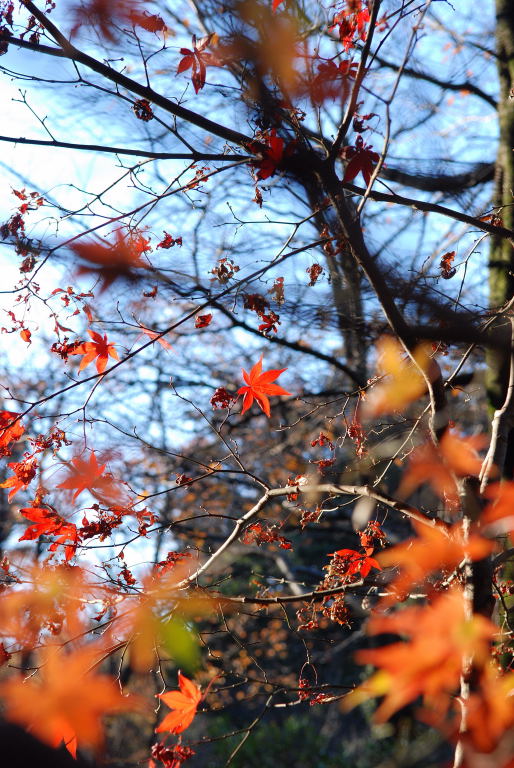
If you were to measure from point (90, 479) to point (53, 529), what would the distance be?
0.83 ft

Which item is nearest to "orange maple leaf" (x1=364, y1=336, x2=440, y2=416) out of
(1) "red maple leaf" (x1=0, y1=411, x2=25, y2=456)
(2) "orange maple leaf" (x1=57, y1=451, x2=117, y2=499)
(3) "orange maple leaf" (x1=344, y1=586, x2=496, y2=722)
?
(3) "orange maple leaf" (x1=344, y1=586, x2=496, y2=722)

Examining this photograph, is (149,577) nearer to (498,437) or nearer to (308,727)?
(498,437)

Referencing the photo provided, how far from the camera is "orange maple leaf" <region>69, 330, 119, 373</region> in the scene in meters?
2.50

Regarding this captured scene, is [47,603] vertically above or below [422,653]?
above

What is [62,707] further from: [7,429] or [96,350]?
[96,350]

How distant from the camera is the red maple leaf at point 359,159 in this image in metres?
2.25

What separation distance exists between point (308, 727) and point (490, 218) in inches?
329

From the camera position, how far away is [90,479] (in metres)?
2.48

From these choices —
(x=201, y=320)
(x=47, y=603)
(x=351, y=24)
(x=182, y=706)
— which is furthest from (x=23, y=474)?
(x=351, y=24)

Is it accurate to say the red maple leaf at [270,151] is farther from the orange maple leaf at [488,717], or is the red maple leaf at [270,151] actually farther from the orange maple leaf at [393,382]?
the orange maple leaf at [488,717]

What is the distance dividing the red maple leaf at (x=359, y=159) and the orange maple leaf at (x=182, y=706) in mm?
1950

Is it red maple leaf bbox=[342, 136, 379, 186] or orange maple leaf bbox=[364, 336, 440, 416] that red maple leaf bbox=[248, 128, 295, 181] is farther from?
orange maple leaf bbox=[364, 336, 440, 416]

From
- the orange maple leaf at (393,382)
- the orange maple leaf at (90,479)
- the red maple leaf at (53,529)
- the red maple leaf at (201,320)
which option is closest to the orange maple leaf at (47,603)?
the red maple leaf at (53,529)

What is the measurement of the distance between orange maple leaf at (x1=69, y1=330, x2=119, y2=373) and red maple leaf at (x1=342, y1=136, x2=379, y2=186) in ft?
3.87
